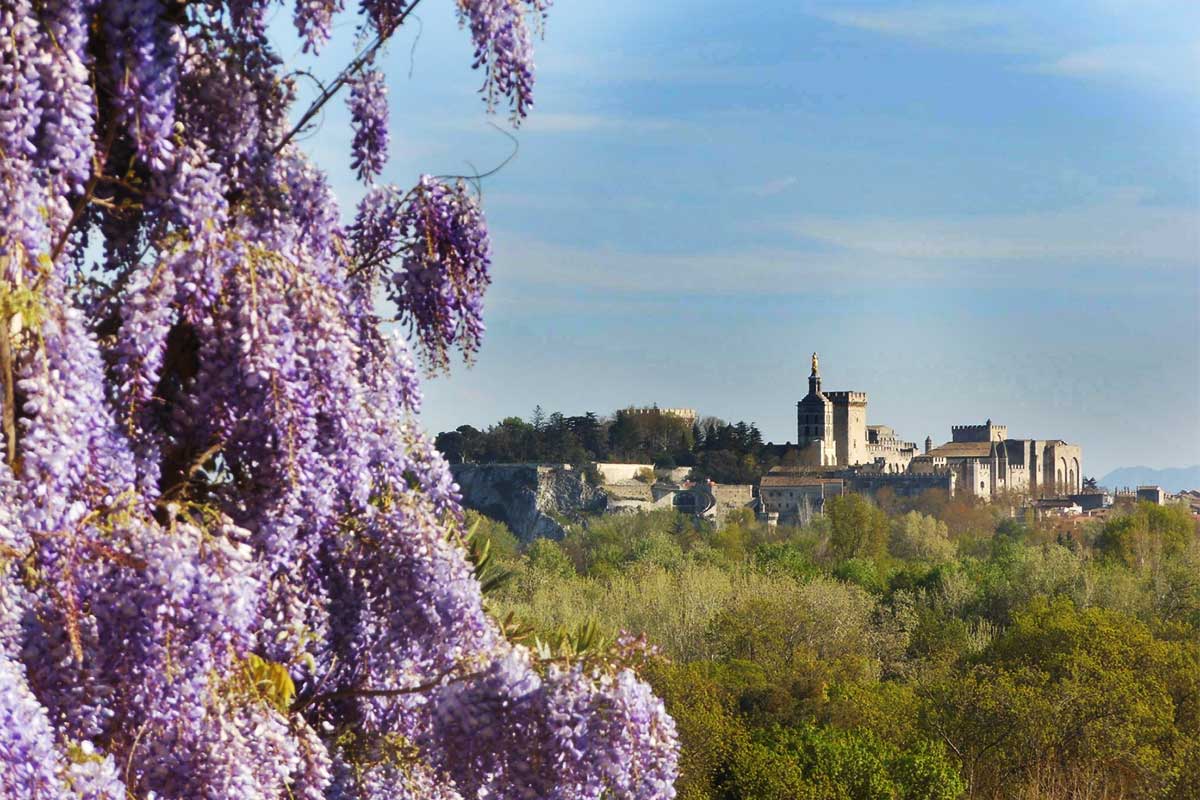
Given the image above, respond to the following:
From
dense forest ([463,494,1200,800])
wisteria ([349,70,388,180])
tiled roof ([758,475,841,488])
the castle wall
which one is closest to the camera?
wisteria ([349,70,388,180])

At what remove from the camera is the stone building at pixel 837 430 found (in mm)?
Result: 113375

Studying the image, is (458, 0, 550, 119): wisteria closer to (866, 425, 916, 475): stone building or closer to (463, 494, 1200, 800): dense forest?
(463, 494, 1200, 800): dense forest

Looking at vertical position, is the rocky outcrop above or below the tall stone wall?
below

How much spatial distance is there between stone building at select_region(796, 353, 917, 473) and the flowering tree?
10731cm

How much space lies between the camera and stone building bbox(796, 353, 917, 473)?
→ 372ft

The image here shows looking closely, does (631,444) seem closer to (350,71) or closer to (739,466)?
(739,466)

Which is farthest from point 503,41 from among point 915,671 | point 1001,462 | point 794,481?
point 1001,462

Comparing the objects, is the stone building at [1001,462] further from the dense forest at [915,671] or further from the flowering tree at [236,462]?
the flowering tree at [236,462]

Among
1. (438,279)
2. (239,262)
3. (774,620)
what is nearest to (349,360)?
(239,262)

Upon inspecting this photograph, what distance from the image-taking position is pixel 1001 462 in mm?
110312


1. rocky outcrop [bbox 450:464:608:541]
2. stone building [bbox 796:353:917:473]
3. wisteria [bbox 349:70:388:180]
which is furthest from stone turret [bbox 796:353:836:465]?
wisteria [bbox 349:70:388:180]

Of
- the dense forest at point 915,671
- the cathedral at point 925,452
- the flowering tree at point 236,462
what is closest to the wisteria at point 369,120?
the flowering tree at point 236,462

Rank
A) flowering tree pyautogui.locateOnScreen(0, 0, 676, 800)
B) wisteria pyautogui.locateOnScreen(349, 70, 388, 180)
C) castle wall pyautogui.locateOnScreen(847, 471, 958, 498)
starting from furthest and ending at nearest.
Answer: castle wall pyautogui.locateOnScreen(847, 471, 958, 498), wisteria pyautogui.locateOnScreen(349, 70, 388, 180), flowering tree pyautogui.locateOnScreen(0, 0, 676, 800)

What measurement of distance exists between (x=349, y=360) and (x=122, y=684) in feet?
3.34
